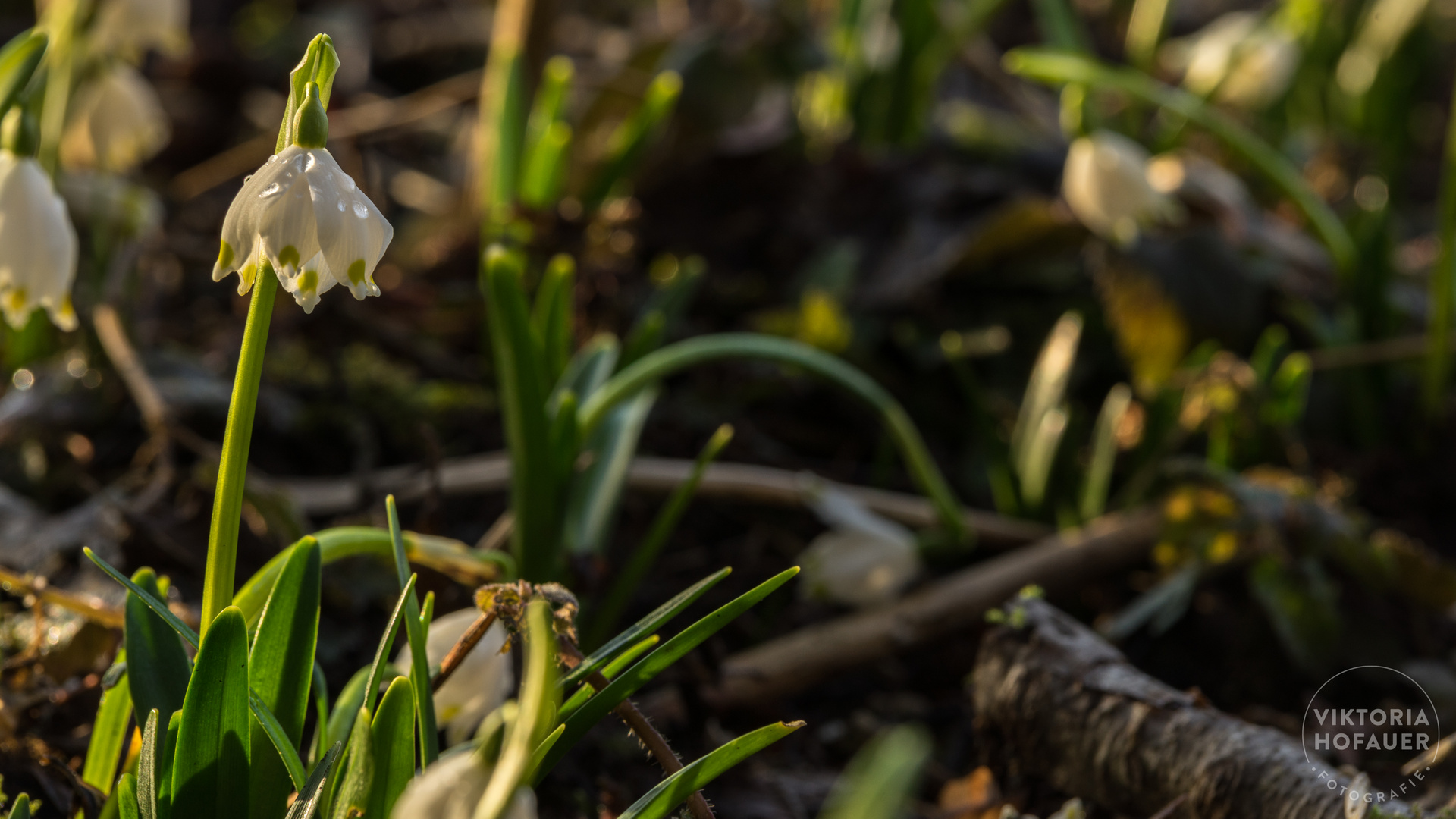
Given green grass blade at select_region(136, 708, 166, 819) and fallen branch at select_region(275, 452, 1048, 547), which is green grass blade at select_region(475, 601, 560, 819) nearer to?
green grass blade at select_region(136, 708, 166, 819)

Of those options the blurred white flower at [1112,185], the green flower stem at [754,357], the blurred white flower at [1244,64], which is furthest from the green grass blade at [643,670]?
the blurred white flower at [1244,64]

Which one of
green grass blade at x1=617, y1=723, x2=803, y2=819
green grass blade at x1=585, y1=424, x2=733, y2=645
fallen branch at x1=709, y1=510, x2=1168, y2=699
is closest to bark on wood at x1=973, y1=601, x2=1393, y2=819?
fallen branch at x1=709, y1=510, x2=1168, y2=699

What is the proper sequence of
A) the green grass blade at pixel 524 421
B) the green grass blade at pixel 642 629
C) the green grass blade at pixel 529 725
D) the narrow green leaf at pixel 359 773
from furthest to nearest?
the green grass blade at pixel 524 421
the green grass blade at pixel 642 629
the narrow green leaf at pixel 359 773
the green grass blade at pixel 529 725

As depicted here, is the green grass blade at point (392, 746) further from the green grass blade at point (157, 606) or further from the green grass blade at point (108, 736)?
the green grass blade at point (108, 736)

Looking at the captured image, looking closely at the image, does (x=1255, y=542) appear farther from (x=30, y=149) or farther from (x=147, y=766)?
(x=30, y=149)

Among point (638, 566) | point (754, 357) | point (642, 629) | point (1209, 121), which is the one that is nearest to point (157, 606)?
point (642, 629)

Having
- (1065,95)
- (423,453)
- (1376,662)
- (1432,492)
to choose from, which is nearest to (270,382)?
(423,453)

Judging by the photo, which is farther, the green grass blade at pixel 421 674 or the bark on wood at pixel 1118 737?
the bark on wood at pixel 1118 737

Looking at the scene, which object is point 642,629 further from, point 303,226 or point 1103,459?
point 1103,459
